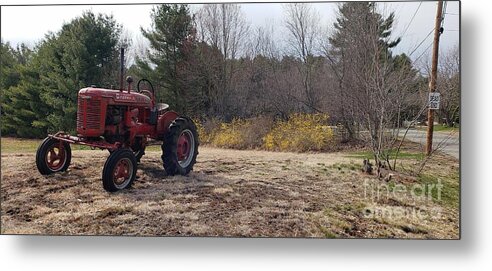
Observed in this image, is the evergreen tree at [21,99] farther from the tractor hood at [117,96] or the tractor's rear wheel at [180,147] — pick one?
the tractor's rear wheel at [180,147]

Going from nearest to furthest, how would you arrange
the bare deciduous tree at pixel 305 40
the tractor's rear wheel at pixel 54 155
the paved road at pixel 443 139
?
1. the paved road at pixel 443 139
2. the bare deciduous tree at pixel 305 40
3. the tractor's rear wheel at pixel 54 155

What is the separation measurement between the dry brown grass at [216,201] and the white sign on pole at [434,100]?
463 mm

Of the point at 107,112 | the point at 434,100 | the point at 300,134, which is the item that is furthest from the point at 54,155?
the point at 434,100

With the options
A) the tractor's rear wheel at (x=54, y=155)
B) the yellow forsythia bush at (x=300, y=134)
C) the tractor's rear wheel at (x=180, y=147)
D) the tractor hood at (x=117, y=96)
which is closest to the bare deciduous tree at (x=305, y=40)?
the yellow forsythia bush at (x=300, y=134)

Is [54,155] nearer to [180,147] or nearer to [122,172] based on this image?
[122,172]

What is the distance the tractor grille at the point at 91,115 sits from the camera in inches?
160

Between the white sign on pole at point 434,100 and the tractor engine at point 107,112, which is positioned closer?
the white sign on pole at point 434,100

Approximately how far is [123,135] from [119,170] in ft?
1.15

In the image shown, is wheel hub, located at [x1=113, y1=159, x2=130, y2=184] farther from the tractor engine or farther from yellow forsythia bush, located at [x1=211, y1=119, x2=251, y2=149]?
yellow forsythia bush, located at [x1=211, y1=119, x2=251, y2=149]

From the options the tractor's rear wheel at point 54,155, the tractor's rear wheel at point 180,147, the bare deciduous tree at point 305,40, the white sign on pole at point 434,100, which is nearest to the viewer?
the white sign on pole at point 434,100

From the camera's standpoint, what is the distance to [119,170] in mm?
4051

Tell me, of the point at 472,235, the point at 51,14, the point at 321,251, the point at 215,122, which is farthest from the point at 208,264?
the point at 51,14

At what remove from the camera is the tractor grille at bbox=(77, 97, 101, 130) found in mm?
4070

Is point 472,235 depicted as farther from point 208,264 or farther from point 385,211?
point 208,264
